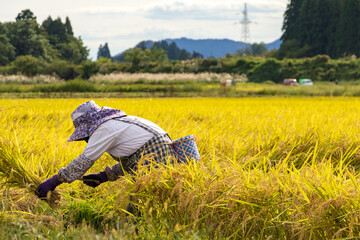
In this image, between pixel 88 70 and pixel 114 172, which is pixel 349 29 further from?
pixel 114 172

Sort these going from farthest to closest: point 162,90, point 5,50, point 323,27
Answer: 1. point 323,27
2. point 5,50
3. point 162,90

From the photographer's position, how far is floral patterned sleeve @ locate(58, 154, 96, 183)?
2971mm

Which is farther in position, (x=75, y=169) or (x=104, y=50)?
(x=104, y=50)

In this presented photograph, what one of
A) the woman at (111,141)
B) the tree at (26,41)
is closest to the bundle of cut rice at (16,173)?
the woman at (111,141)

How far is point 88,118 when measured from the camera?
313 cm

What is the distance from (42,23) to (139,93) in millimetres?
55602

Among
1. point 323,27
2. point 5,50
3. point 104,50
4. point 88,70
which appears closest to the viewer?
point 88,70

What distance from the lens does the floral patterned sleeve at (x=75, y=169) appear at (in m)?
2.97

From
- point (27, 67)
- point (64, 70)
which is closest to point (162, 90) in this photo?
point (64, 70)

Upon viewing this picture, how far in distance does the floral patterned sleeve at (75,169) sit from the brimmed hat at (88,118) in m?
0.19

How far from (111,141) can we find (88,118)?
0.75 ft

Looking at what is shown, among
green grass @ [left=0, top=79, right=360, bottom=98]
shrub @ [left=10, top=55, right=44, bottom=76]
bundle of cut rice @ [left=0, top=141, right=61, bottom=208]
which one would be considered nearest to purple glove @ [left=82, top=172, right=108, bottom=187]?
bundle of cut rice @ [left=0, top=141, right=61, bottom=208]

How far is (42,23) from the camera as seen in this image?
73250 millimetres

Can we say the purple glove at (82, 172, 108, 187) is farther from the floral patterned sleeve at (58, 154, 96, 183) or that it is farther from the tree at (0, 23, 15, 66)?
the tree at (0, 23, 15, 66)
